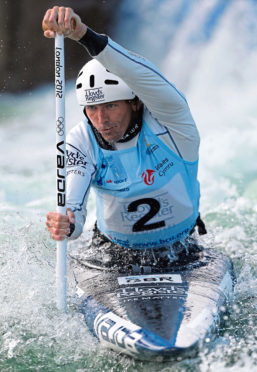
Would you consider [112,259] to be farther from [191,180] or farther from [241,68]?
[241,68]

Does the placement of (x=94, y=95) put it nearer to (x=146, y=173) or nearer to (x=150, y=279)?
(x=146, y=173)

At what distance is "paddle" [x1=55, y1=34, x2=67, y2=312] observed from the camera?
3.08 m

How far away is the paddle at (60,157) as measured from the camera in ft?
10.1

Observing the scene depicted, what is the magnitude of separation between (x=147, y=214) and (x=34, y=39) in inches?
197

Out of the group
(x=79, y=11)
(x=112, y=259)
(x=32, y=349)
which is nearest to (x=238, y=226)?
(x=112, y=259)

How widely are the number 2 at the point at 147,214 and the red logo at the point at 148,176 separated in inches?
4.6

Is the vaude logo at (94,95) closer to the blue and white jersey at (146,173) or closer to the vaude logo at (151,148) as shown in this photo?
the blue and white jersey at (146,173)

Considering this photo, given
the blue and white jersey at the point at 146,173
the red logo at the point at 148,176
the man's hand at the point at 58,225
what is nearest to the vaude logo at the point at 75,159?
the blue and white jersey at the point at 146,173

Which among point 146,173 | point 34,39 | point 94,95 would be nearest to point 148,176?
point 146,173

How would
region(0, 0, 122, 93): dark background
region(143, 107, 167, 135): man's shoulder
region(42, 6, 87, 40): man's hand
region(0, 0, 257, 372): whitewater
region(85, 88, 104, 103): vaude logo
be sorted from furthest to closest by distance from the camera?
region(0, 0, 122, 93): dark background
region(0, 0, 257, 372): whitewater
region(143, 107, 167, 135): man's shoulder
region(85, 88, 104, 103): vaude logo
region(42, 6, 87, 40): man's hand

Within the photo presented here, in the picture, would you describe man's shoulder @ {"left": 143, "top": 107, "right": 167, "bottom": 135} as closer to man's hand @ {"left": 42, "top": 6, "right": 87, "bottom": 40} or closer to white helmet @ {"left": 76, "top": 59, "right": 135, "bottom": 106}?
white helmet @ {"left": 76, "top": 59, "right": 135, "bottom": 106}

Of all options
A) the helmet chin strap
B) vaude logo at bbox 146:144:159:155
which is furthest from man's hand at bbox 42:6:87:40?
vaude logo at bbox 146:144:159:155

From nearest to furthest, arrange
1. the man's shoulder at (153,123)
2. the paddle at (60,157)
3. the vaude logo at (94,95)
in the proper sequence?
1. the paddle at (60,157)
2. the vaude logo at (94,95)
3. the man's shoulder at (153,123)

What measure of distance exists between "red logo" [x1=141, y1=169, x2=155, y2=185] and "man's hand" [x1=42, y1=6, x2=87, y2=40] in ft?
3.01
